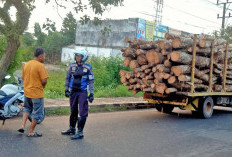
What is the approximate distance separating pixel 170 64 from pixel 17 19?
5103mm

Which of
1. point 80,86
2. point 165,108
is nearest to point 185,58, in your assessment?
point 165,108

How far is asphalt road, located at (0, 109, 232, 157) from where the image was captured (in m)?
5.07

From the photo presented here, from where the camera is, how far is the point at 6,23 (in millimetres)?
9188

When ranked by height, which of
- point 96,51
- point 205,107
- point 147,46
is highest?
point 96,51

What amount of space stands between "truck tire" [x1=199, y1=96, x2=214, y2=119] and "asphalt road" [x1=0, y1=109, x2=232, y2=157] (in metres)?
0.69

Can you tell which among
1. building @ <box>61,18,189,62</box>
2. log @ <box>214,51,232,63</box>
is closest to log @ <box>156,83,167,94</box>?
log @ <box>214,51,232,63</box>

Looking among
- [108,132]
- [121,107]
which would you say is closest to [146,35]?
[121,107]

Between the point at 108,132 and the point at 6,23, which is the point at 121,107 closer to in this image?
the point at 108,132

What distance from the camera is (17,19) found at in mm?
9391

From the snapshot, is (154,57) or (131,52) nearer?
(154,57)

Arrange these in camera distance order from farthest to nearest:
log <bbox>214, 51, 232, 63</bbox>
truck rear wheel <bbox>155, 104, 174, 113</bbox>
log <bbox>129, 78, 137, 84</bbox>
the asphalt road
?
truck rear wheel <bbox>155, 104, 174, 113</bbox>
log <bbox>214, 51, 232, 63</bbox>
log <bbox>129, 78, 137, 84</bbox>
the asphalt road

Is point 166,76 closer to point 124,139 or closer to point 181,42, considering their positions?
point 181,42

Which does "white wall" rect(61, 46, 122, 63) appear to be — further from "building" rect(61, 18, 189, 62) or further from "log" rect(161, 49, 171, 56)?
"log" rect(161, 49, 171, 56)

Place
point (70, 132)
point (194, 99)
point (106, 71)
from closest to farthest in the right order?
point (70, 132)
point (194, 99)
point (106, 71)
